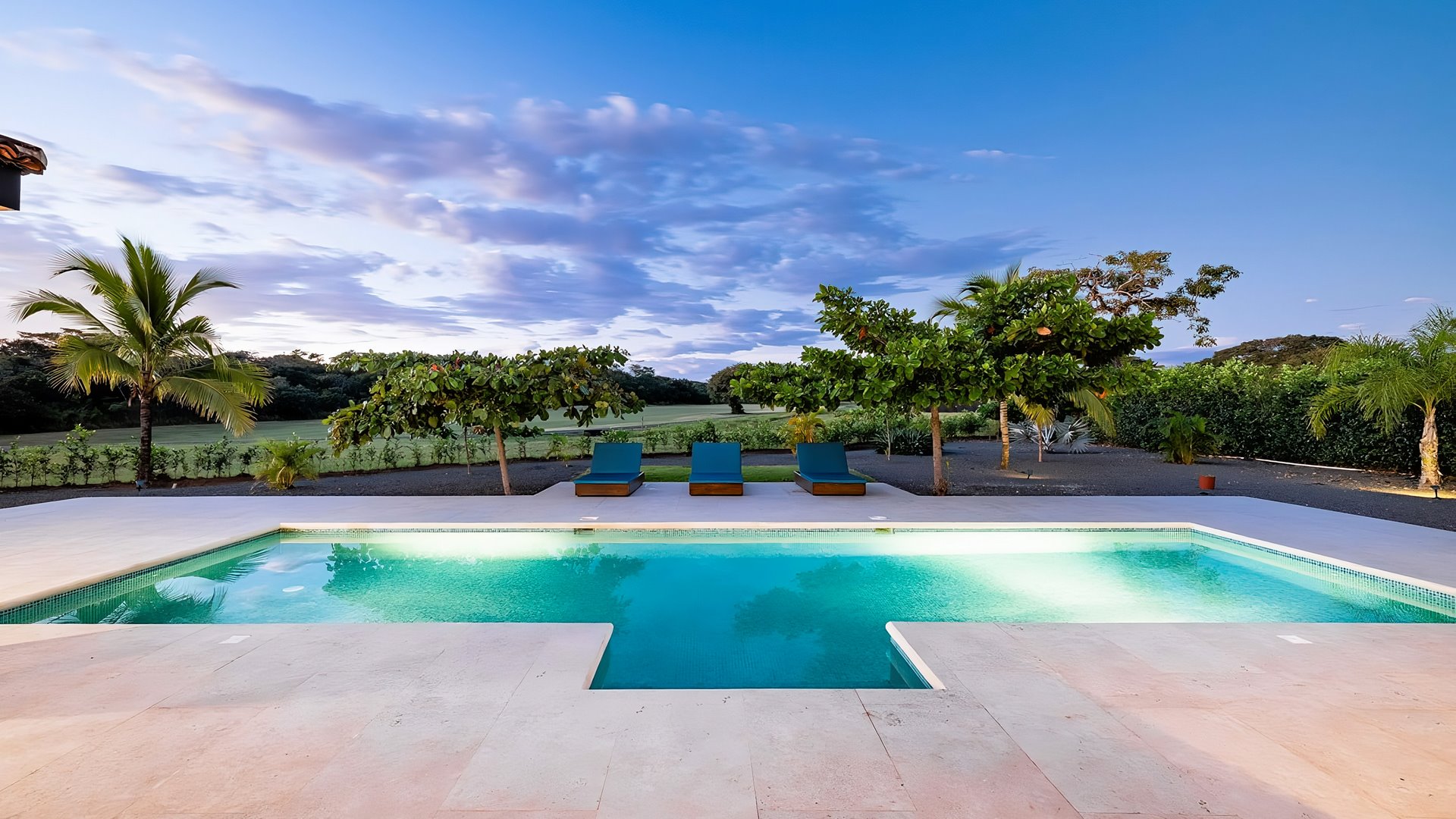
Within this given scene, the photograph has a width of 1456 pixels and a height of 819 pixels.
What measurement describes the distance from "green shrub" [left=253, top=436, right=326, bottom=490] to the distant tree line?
251cm

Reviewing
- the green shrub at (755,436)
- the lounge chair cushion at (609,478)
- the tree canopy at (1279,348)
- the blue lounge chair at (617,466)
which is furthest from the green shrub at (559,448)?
the tree canopy at (1279,348)

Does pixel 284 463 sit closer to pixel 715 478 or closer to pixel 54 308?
pixel 54 308

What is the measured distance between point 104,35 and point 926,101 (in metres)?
14.5

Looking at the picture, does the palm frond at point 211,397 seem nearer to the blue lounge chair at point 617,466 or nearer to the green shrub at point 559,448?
the green shrub at point 559,448

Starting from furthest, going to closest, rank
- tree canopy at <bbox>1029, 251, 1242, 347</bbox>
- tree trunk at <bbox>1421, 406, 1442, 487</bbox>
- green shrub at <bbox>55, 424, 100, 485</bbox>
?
tree canopy at <bbox>1029, 251, 1242, 347</bbox> → green shrub at <bbox>55, 424, 100, 485</bbox> → tree trunk at <bbox>1421, 406, 1442, 487</bbox>

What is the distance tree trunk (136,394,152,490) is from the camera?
37.3 feet

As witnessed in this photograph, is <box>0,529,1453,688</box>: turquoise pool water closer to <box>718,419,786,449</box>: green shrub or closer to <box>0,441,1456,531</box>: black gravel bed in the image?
<box>0,441,1456,531</box>: black gravel bed

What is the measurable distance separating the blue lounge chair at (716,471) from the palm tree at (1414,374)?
1122 cm

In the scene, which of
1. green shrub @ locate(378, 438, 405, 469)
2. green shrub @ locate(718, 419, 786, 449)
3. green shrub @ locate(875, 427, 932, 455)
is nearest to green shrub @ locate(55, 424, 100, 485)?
green shrub @ locate(378, 438, 405, 469)

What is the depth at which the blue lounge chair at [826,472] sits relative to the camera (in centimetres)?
979

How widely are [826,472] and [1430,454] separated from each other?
34.8 feet

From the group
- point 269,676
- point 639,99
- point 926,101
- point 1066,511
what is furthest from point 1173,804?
point 926,101

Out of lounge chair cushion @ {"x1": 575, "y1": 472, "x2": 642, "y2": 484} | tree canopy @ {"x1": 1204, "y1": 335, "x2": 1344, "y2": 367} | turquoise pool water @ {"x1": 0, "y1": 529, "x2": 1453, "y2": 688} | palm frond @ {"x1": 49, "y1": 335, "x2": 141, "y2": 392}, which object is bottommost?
turquoise pool water @ {"x1": 0, "y1": 529, "x2": 1453, "y2": 688}

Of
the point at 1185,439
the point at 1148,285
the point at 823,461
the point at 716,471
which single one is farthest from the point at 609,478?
the point at 1148,285
